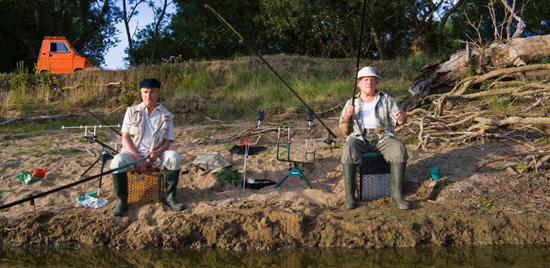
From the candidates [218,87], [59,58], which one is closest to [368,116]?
[218,87]

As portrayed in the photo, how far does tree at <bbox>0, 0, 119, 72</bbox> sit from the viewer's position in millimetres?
19781

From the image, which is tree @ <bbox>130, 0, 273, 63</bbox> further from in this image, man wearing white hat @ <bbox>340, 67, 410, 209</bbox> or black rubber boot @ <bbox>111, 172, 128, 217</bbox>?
black rubber boot @ <bbox>111, 172, 128, 217</bbox>

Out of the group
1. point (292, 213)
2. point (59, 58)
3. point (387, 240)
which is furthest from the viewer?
point (59, 58)

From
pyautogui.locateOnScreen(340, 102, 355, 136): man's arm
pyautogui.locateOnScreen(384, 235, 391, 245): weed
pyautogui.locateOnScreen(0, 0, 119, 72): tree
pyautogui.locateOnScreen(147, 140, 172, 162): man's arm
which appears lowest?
pyautogui.locateOnScreen(384, 235, 391, 245): weed

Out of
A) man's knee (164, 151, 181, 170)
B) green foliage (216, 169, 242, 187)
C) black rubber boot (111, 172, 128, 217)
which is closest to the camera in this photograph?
black rubber boot (111, 172, 128, 217)

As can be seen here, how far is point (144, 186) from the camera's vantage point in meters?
5.46

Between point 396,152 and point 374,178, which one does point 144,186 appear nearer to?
point 374,178

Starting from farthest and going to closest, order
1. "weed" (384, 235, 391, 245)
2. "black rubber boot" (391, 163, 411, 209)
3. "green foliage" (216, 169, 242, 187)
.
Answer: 1. "green foliage" (216, 169, 242, 187)
2. "black rubber boot" (391, 163, 411, 209)
3. "weed" (384, 235, 391, 245)

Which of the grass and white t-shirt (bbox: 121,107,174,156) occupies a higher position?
the grass

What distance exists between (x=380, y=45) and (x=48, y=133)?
12646 mm

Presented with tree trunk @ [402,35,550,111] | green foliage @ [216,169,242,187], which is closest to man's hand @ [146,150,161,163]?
green foliage @ [216,169,242,187]

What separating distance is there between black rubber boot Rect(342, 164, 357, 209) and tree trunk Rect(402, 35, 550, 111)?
386 cm

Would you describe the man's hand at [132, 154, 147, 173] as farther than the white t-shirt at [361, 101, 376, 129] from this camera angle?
No

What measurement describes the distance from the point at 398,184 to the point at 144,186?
2.88 m
